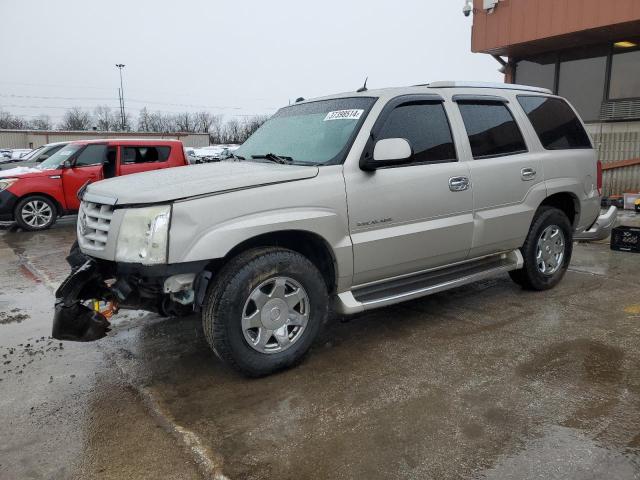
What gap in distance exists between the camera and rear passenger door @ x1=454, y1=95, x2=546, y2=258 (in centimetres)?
441

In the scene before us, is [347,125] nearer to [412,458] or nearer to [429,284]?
[429,284]

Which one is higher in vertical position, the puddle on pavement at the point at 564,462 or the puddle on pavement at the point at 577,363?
the puddle on pavement at the point at 577,363

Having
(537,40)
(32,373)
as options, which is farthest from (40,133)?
(32,373)

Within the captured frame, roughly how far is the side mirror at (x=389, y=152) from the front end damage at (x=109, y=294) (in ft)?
4.60

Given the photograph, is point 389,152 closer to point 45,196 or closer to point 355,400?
point 355,400

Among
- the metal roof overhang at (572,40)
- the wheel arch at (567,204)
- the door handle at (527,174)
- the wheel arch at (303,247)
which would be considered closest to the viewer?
the wheel arch at (303,247)

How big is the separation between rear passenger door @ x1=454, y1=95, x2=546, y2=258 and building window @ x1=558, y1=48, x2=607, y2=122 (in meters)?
8.72

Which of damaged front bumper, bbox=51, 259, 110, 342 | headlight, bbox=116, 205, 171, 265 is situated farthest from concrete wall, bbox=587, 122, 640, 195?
damaged front bumper, bbox=51, 259, 110, 342

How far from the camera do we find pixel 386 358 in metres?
3.75

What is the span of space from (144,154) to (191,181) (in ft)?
26.3

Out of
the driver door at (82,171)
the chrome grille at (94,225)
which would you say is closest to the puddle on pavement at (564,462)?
the chrome grille at (94,225)

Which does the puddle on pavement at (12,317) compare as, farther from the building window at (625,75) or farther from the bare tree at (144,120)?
the bare tree at (144,120)

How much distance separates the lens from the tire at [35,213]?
9.84 meters

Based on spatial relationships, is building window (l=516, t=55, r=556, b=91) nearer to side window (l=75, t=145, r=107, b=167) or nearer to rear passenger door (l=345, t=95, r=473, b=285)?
rear passenger door (l=345, t=95, r=473, b=285)
